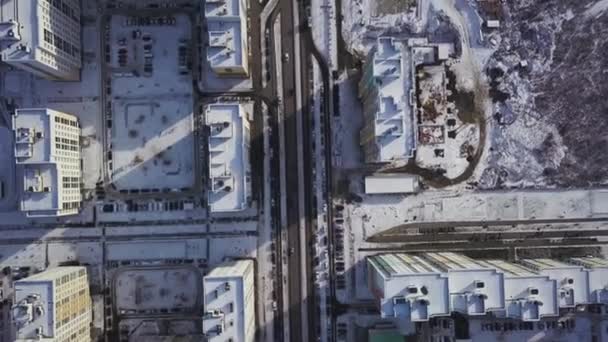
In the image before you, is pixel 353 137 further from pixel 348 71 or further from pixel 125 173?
pixel 125 173

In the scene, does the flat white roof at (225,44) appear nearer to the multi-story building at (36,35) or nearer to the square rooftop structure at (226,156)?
the square rooftop structure at (226,156)

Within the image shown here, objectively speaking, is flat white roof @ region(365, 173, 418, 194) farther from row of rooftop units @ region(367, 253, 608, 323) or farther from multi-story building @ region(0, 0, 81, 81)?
multi-story building @ region(0, 0, 81, 81)

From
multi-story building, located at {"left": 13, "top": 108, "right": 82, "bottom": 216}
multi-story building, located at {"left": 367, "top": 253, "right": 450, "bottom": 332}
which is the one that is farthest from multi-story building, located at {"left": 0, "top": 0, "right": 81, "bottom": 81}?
multi-story building, located at {"left": 367, "top": 253, "right": 450, "bottom": 332}

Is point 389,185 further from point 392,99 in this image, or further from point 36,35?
point 36,35

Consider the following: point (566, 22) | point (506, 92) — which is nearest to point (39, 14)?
point (506, 92)

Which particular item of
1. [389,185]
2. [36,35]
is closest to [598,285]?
[389,185]

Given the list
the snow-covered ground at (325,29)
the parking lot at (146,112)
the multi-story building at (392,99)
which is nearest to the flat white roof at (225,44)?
the parking lot at (146,112)
